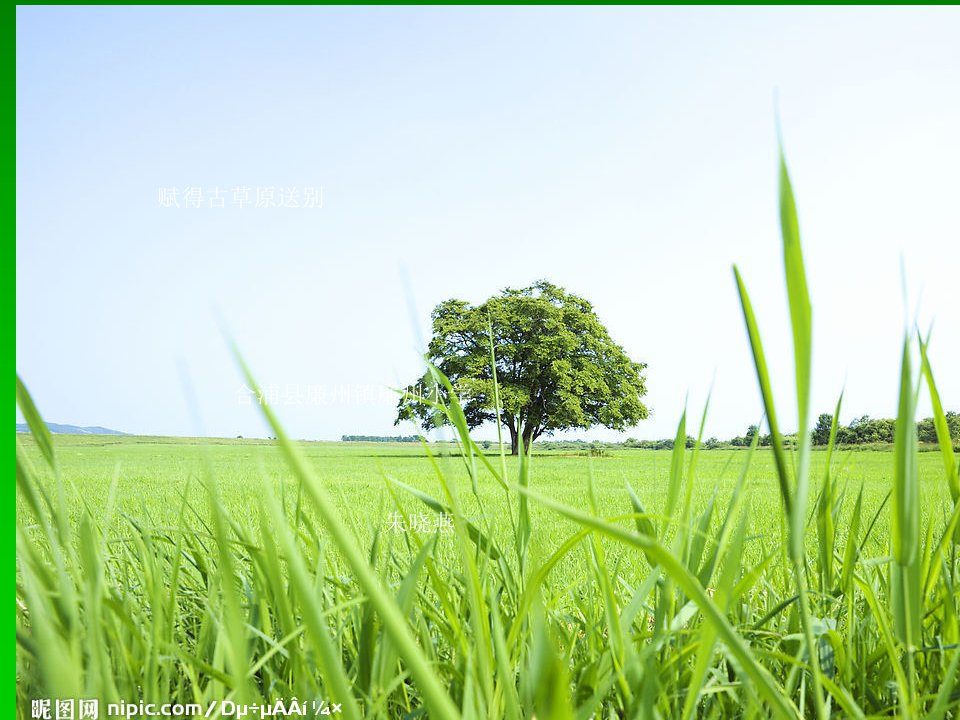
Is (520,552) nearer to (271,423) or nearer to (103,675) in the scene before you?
(103,675)

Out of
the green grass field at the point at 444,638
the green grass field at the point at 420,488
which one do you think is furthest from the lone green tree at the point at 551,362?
the green grass field at the point at 444,638

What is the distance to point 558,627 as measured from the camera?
775mm

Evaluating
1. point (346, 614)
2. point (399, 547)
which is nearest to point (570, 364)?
point (399, 547)

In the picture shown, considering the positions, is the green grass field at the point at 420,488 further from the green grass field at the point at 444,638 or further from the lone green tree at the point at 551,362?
the lone green tree at the point at 551,362

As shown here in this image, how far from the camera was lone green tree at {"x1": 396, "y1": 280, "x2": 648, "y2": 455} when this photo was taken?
62.5 ft

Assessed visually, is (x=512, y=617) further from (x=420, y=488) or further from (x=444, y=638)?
(x=420, y=488)

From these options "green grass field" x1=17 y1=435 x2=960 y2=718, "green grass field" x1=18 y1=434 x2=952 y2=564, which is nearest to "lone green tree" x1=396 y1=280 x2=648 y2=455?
"green grass field" x1=18 y1=434 x2=952 y2=564

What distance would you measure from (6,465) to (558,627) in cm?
62

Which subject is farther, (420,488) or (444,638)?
(420,488)

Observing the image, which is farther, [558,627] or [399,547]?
[399,547]

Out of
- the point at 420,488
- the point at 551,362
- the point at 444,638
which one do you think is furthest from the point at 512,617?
the point at 551,362

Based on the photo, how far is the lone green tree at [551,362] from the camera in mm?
19062

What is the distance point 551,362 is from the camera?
Result: 1947 centimetres

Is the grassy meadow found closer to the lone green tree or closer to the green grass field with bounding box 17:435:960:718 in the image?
the green grass field with bounding box 17:435:960:718
